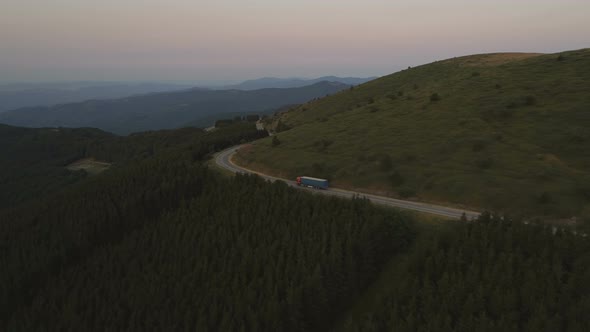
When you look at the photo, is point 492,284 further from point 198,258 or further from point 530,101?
point 530,101

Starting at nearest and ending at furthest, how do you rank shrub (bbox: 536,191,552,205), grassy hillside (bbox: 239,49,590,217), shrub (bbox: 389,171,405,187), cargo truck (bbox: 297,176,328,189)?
A: shrub (bbox: 536,191,552,205), grassy hillside (bbox: 239,49,590,217), shrub (bbox: 389,171,405,187), cargo truck (bbox: 297,176,328,189)

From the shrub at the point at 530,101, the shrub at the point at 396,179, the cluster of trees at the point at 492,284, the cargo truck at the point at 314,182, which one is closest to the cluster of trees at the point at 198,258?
the cargo truck at the point at 314,182

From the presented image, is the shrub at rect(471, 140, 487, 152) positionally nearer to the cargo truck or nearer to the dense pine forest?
the dense pine forest

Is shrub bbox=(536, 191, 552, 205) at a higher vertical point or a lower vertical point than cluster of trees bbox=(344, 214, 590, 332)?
higher

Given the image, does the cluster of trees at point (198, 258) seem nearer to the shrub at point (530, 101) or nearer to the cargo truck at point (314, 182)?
the cargo truck at point (314, 182)

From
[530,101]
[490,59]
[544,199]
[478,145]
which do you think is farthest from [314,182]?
[490,59]

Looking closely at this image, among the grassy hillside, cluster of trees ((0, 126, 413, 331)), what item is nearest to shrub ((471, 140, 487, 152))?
the grassy hillside

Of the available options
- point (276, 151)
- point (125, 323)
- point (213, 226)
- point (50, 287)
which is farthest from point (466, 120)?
point (50, 287)
